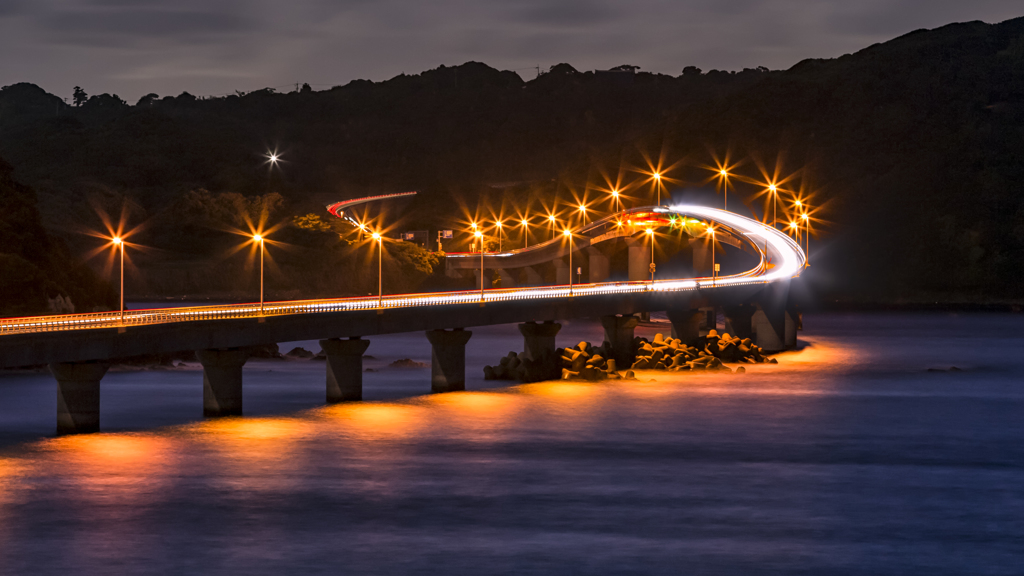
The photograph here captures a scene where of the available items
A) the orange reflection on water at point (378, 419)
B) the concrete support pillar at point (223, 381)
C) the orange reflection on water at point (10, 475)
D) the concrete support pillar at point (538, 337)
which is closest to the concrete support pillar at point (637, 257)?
the concrete support pillar at point (538, 337)

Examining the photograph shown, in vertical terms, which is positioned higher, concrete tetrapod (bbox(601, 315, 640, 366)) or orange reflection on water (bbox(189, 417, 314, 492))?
concrete tetrapod (bbox(601, 315, 640, 366))

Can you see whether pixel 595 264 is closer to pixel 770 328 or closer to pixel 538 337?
pixel 770 328

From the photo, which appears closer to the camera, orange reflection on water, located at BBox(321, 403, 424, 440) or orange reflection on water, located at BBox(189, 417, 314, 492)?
orange reflection on water, located at BBox(189, 417, 314, 492)

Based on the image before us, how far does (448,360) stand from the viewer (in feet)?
255

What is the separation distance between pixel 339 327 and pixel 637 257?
121826mm

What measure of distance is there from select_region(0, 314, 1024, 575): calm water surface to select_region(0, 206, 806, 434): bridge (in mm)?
2126

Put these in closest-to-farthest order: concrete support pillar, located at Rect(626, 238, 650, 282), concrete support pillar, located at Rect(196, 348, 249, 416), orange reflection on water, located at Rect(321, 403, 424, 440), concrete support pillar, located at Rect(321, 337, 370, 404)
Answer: concrete support pillar, located at Rect(196, 348, 249, 416) < orange reflection on water, located at Rect(321, 403, 424, 440) < concrete support pillar, located at Rect(321, 337, 370, 404) < concrete support pillar, located at Rect(626, 238, 650, 282)

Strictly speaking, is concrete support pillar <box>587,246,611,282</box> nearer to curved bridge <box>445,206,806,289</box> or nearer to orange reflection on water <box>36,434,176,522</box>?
curved bridge <box>445,206,806,289</box>

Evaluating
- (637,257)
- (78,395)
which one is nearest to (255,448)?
(78,395)

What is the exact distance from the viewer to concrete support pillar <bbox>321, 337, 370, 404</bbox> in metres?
68.9

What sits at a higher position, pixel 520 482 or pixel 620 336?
pixel 620 336

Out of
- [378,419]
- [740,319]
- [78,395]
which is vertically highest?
[740,319]

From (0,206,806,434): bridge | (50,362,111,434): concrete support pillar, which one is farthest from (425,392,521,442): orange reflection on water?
(50,362,111,434): concrete support pillar

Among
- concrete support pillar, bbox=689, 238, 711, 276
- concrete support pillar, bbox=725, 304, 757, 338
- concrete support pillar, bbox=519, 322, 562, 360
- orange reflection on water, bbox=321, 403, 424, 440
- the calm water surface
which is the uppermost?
concrete support pillar, bbox=689, 238, 711, 276
